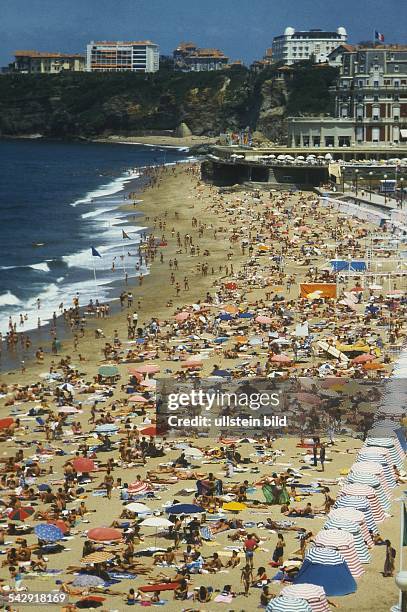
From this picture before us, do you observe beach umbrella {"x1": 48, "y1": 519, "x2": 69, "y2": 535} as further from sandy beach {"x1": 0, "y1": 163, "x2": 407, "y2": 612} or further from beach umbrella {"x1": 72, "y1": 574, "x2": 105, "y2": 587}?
beach umbrella {"x1": 72, "y1": 574, "x2": 105, "y2": 587}

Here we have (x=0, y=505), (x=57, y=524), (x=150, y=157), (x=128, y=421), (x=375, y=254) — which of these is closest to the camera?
(x=57, y=524)

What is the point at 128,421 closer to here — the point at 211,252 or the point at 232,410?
the point at 232,410

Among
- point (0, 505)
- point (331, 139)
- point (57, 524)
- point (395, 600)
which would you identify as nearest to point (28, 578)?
point (57, 524)

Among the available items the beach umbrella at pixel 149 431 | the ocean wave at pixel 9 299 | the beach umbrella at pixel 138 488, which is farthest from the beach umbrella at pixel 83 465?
the ocean wave at pixel 9 299

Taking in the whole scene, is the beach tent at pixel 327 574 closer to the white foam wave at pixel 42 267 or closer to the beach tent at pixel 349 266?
the beach tent at pixel 349 266

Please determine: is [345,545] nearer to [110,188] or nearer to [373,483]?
[373,483]

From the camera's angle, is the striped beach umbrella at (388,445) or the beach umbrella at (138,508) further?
the striped beach umbrella at (388,445)

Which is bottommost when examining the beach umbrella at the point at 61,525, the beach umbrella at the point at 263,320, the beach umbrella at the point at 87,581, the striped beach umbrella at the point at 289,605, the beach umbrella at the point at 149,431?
the beach umbrella at the point at 61,525
